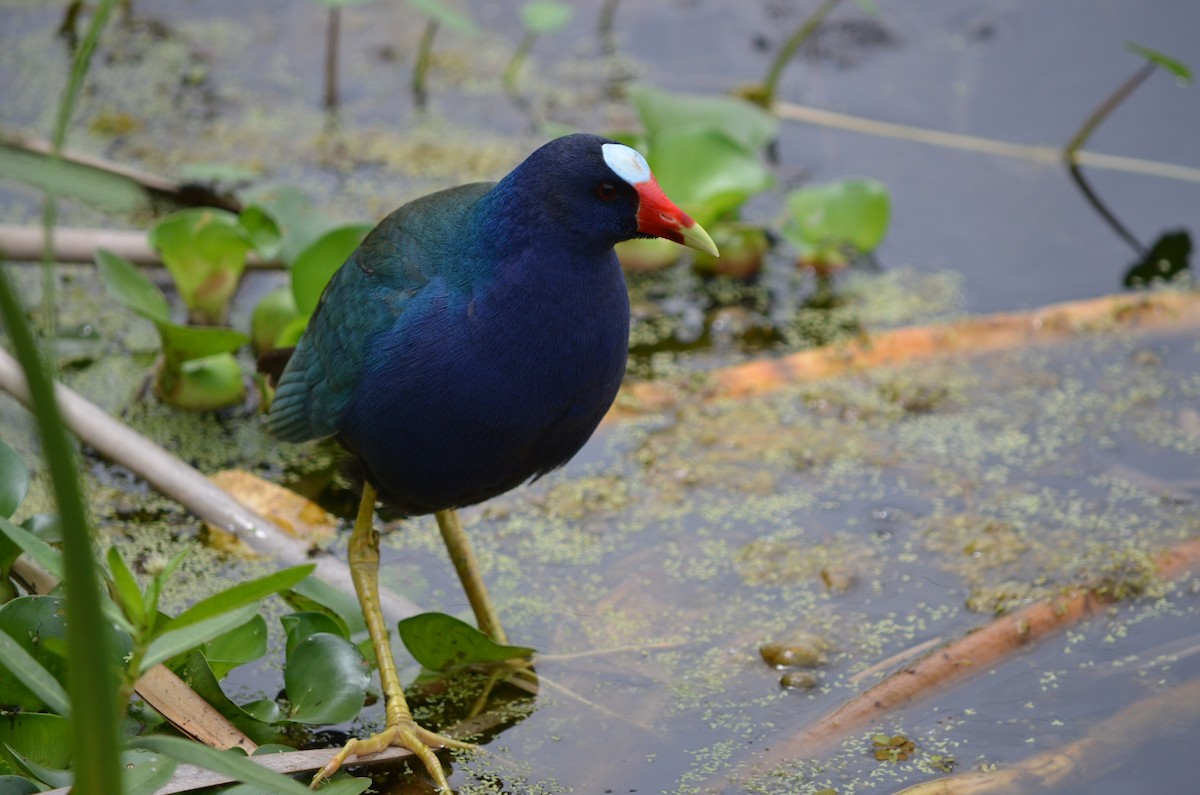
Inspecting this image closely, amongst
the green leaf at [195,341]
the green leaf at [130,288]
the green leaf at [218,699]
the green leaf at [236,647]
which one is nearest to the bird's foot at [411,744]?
the green leaf at [218,699]

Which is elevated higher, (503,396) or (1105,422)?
(503,396)

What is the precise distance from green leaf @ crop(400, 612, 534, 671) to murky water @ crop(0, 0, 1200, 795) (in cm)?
11

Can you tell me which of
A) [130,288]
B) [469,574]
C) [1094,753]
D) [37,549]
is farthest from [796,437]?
[37,549]

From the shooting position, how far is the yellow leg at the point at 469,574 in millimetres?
2789

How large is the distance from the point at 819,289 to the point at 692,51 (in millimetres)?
1437

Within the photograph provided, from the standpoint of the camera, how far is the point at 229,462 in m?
3.36

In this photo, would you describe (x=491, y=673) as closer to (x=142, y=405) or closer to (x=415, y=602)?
(x=415, y=602)

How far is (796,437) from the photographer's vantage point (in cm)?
348

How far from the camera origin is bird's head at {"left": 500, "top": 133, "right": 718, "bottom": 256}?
90.0 inches

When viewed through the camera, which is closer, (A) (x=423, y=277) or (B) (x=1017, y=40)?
(A) (x=423, y=277)

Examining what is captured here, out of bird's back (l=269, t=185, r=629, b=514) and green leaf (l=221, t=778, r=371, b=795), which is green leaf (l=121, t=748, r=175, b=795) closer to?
green leaf (l=221, t=778, r=371, b=795)

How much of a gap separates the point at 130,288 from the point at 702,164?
164 centimetres

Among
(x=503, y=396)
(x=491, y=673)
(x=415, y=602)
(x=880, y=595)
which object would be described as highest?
(x=503, y=396)

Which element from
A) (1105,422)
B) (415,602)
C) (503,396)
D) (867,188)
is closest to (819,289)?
(867,188)
